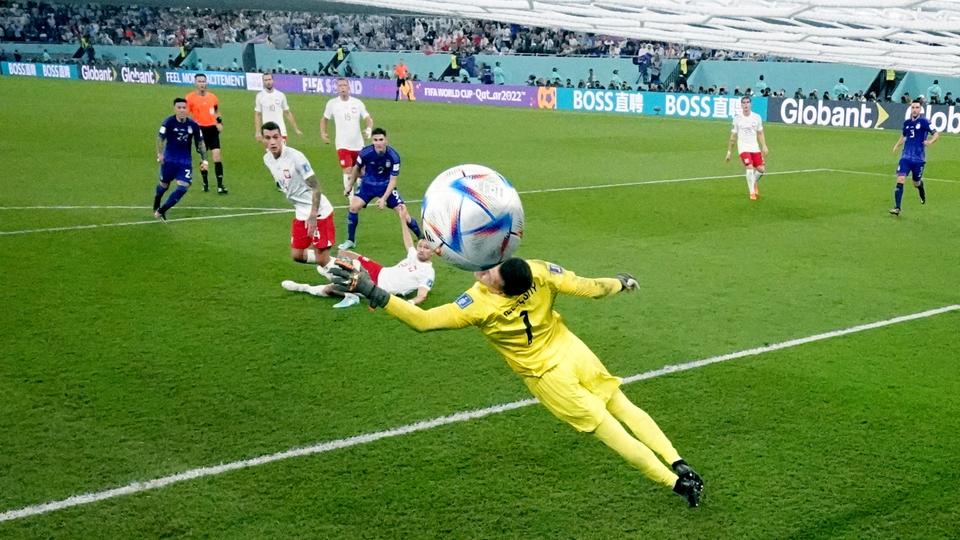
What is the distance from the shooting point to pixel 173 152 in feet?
45.8

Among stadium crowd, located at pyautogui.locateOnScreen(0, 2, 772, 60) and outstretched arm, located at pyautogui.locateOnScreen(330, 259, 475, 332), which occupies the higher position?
stadium crowd, located at pyautogui.locateOnScreen(0, 2, 772, 60)

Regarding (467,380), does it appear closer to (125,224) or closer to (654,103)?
(125,224)

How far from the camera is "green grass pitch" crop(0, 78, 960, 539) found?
5.11 m

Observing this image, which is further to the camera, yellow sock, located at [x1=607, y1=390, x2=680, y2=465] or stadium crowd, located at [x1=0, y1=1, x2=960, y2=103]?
stadium crowd, located at [x1=0, y1=1, x2=960, y2=103]

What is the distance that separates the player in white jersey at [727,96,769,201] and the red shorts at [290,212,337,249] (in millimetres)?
9270

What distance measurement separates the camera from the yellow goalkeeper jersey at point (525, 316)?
4.52 metres

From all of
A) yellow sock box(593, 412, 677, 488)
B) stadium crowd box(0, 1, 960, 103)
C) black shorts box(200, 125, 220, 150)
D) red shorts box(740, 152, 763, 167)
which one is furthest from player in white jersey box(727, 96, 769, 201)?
stadium crowd box(0, 1, 960, 103)

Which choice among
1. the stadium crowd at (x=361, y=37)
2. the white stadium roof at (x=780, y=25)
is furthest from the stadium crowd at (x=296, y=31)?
the white stadium roof at (x=780, y=25)

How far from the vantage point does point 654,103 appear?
35562 mm

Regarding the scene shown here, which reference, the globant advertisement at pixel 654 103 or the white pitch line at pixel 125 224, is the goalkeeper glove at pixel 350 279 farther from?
the globant advertisement at pixel 654 103

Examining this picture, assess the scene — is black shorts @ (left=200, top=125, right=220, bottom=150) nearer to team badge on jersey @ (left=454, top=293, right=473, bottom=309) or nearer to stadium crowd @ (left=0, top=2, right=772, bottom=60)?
team badge on jersey @ (left=454, top=293, right=473, bottom=309)

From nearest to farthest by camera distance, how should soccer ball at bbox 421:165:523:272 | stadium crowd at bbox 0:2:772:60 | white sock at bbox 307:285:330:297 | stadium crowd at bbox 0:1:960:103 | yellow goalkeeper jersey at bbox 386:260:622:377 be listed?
soccer ball at bbox 421:165:523:272 → yellow goalkeeper jersey at bbox 386:260:622:377 → white sock at bbox 307:285:330:297 → stadium crowd at bbox 0:1:960:103 → stadium crowd at bbox 0:2:772:60

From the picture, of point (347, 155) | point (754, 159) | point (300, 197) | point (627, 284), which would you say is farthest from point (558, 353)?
point (754, 159)

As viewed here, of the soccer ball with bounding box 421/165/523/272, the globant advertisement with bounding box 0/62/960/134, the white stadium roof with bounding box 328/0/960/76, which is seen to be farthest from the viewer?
the globant advertisement with bounding box 0/62/960/134
